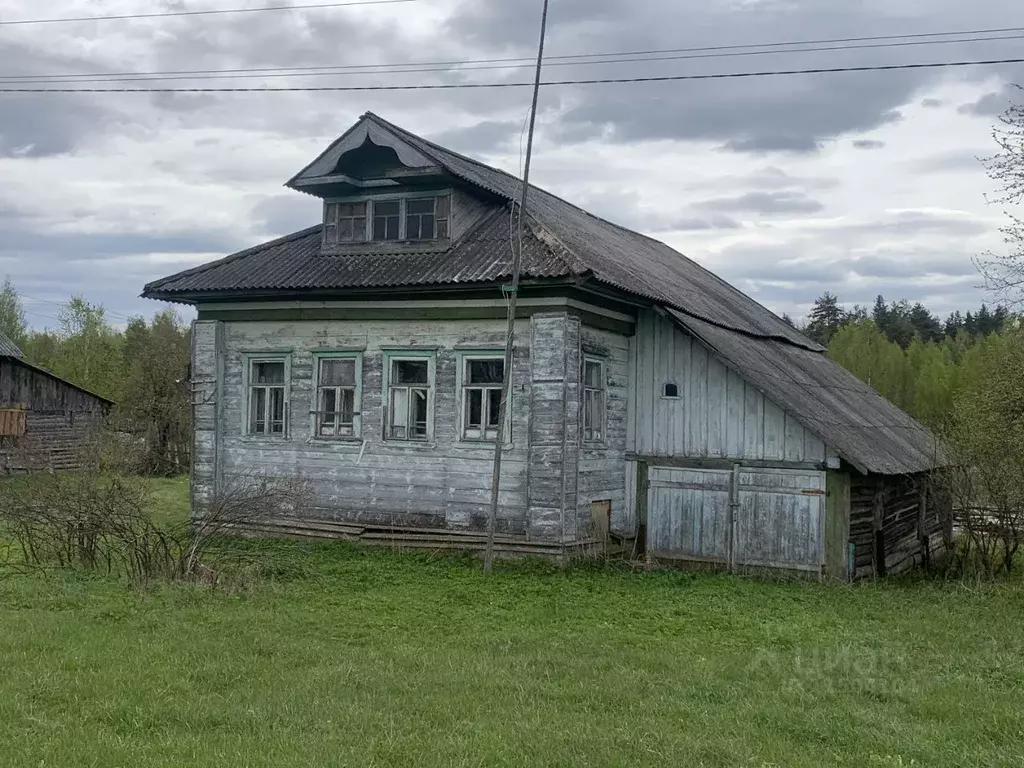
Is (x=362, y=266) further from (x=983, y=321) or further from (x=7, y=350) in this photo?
(x=983, y=321)

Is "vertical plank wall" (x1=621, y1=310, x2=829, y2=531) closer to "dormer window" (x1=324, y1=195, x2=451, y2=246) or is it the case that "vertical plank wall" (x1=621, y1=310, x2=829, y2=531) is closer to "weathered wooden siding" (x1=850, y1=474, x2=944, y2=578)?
"weathered wooden siding" (x1=850, y1=474, x2=944, y2=578)

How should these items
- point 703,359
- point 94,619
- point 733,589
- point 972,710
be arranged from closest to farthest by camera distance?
point 972,710 → point 94,619 → point 733,589 → point 703,359

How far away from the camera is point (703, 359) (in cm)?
1461

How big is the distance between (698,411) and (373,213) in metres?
6.09

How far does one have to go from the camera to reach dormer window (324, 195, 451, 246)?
15.5m

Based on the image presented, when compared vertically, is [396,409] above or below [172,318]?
below

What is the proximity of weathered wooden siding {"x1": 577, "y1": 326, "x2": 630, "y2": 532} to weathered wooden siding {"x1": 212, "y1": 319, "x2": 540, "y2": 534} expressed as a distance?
0.88 m

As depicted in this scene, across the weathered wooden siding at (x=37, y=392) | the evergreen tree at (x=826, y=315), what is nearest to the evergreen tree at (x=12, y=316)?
the weathered wooden siding at (x=37, y=392)

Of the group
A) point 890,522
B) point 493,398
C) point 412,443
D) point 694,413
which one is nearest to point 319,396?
point 412,443

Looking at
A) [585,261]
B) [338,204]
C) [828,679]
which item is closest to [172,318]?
[338,204]

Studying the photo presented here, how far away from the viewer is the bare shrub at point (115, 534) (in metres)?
11.1

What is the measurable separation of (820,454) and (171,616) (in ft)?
28.2

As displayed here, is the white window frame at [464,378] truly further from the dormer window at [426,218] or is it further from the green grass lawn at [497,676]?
the green grass lawn at [497,676]

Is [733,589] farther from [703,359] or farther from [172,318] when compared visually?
[172,318]
